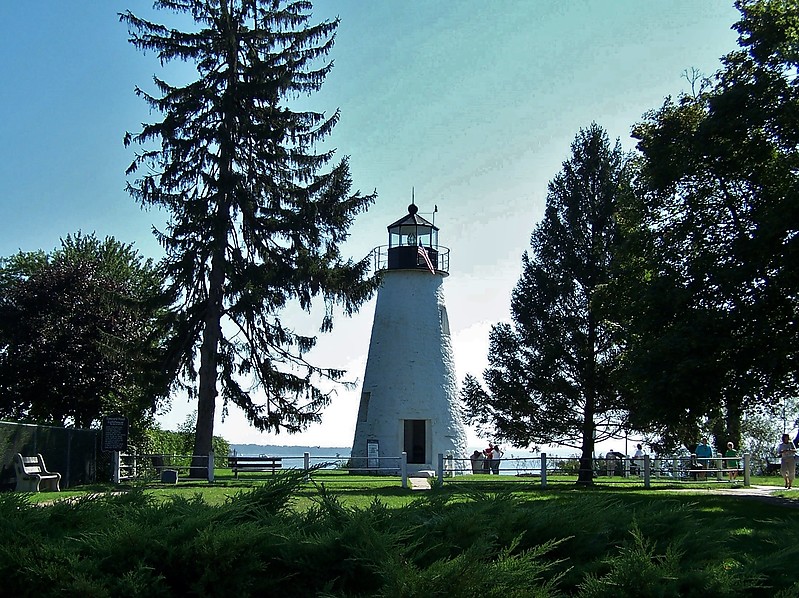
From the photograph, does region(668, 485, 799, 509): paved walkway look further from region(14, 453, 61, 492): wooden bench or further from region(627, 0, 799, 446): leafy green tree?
region(14, 453, 61, 492): wooden bench

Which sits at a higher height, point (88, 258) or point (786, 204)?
point (88, 258)

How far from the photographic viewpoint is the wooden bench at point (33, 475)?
21781 millimetres

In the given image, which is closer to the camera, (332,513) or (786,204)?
(332,513)

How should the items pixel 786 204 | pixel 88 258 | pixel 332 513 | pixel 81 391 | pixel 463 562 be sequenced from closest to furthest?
pixel 463 562, pixel 332 513, pixel 786 204, pixel 81 391, pixel 88 258

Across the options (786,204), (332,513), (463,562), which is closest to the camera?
(463,562)

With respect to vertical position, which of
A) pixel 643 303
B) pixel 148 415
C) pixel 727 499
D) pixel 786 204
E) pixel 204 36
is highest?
pixel 204 36

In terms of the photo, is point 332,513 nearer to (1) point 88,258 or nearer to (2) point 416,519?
(2) point 416,519

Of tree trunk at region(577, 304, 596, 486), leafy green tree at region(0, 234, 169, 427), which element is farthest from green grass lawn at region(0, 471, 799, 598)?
leafy green tree at region(0, 234, 169, 427)

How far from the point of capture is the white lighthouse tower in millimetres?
35625

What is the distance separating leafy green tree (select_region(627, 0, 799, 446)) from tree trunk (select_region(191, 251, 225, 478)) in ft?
43.7

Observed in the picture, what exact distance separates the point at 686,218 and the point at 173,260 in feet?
51.8

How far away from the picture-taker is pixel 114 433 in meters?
26.3

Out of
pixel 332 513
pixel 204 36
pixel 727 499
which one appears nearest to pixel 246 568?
pixel 332 513

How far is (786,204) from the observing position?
62.0ft
